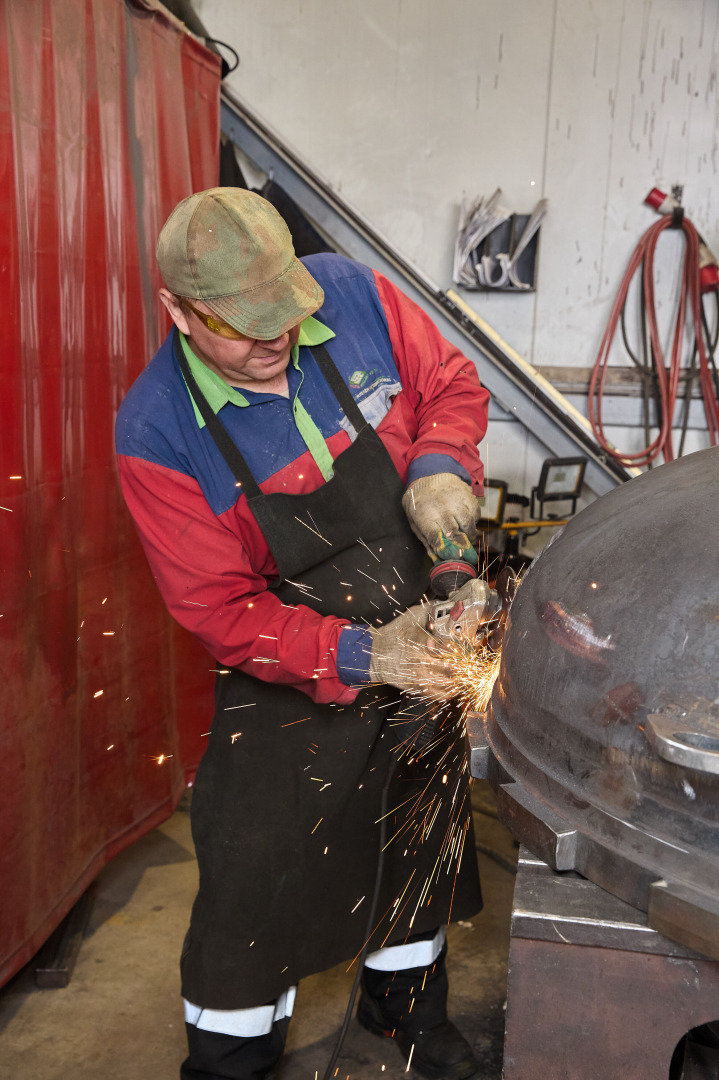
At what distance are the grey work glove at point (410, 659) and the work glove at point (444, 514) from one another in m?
0.12

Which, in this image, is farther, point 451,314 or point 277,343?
point 451,314

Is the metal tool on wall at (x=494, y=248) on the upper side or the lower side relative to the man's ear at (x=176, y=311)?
upper

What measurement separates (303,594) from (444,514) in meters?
0.34

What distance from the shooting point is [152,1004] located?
224 centimetres

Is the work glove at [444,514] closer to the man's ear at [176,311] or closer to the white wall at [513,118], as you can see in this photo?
the man's ear at [176,311]

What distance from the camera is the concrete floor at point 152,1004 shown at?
6.70 ft

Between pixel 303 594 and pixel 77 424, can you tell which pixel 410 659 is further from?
pixel 77 424

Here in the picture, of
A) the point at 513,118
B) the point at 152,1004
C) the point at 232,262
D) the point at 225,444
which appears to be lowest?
the point at 152,1004

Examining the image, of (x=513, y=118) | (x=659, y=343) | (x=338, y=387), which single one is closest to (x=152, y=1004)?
(x=338, y=387)

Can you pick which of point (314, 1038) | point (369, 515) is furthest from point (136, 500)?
point (314, 1038)

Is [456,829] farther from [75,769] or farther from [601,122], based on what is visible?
[601,122]

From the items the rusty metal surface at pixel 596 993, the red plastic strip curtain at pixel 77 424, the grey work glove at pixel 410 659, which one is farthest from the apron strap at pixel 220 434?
the rusty metal surface at pixel 596 993

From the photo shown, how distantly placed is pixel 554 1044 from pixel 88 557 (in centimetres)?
179

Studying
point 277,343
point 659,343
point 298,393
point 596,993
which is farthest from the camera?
point 659,343
